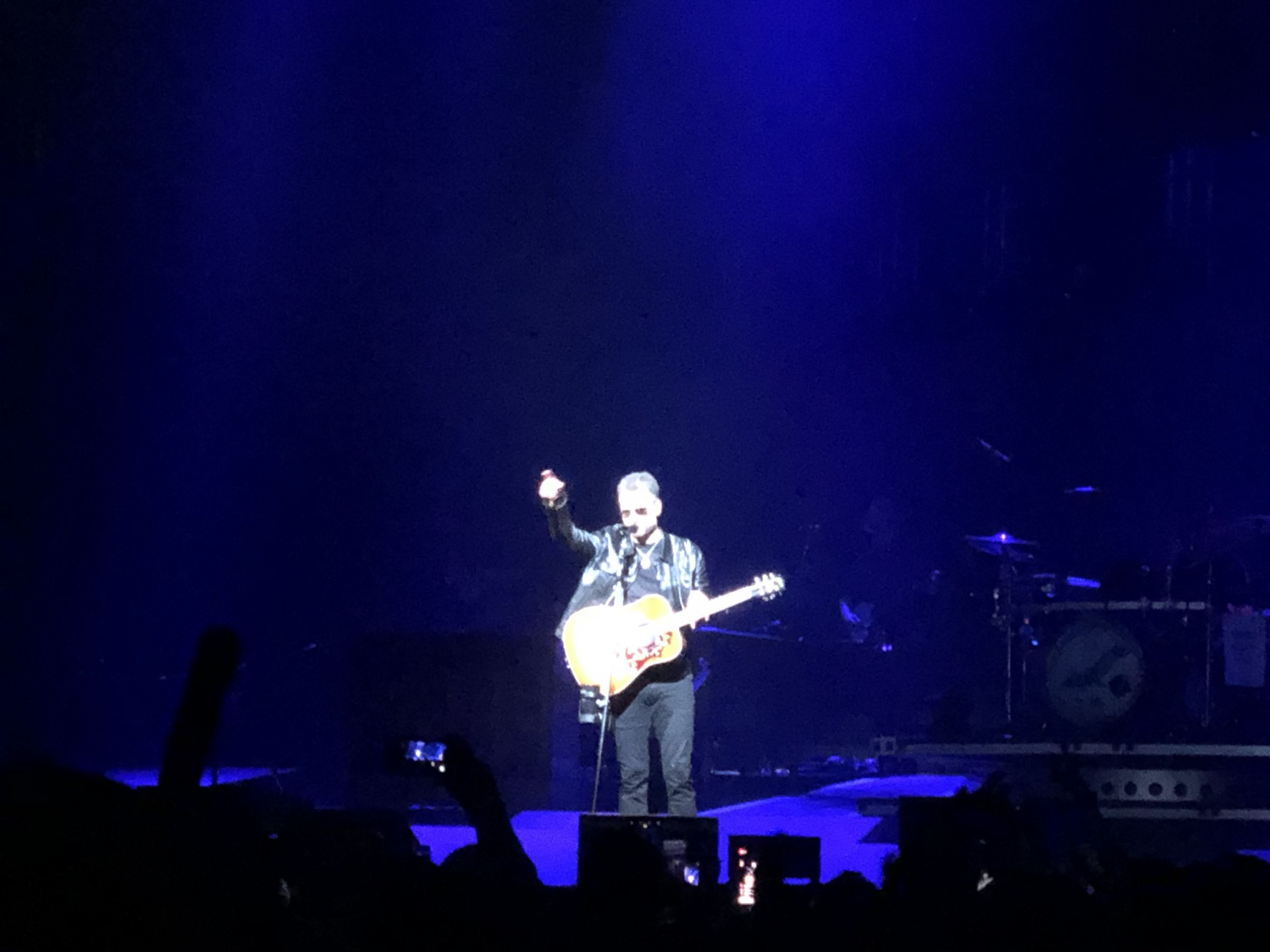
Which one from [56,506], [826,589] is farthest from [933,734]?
[56,506]

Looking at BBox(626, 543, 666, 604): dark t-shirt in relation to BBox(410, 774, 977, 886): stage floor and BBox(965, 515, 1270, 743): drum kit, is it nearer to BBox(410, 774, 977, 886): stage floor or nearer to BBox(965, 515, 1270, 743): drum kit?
BBox(410, 774, 977, 886): stage floor

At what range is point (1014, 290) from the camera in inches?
524

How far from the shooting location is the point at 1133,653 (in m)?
9.05

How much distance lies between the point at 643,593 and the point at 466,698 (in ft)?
8.13

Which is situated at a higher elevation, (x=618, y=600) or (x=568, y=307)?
(x=568, y=307)

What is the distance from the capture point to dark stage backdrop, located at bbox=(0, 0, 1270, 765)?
34.6ft

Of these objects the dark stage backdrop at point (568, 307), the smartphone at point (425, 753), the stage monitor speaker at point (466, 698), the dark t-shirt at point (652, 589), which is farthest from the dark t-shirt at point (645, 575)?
the dark stage backdrop at point (568, 307)

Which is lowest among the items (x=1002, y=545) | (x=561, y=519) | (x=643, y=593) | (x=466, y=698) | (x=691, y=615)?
(x=466, y=698)

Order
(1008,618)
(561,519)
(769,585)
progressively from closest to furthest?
1. (561,519)
2. (769,585)
3. (1008,618)

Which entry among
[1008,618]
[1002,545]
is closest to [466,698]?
[1008,618]

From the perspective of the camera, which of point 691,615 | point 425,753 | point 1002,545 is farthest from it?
point 1002,545

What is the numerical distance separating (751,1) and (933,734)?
5.57 metres

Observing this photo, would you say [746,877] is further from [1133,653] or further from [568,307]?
[568,307]

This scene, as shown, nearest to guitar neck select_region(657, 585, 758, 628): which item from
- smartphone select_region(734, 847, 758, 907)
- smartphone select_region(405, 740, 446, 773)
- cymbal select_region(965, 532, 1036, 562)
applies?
smartphone select_region(734, 847, 758, 907)
